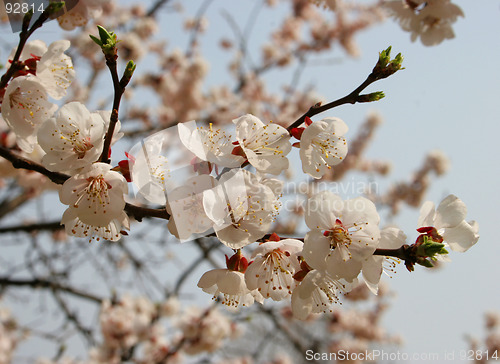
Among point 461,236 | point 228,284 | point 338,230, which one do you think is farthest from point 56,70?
point 461,236

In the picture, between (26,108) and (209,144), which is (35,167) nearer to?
(26,108)

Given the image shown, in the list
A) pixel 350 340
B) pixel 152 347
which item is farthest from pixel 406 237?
pixel 350 340

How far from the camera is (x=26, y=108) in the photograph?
146 cm

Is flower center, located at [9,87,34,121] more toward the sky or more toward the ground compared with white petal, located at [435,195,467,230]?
more toward the sky

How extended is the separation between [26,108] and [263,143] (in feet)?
3.23

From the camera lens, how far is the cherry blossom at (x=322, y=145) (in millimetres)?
1197

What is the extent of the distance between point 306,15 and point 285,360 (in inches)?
290

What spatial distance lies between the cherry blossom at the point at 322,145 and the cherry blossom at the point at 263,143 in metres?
0.07

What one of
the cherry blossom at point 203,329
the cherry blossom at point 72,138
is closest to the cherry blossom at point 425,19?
the cherry blossom at point 72,138

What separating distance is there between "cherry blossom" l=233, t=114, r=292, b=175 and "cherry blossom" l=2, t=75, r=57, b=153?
32.7 inches

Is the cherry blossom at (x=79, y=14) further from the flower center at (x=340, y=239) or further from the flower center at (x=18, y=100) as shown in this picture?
the flower center at (x=340, y=239)

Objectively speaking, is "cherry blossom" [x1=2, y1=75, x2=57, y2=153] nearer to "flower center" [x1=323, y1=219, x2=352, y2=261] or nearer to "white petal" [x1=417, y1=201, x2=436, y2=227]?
"flower center" [x1=323, y1=219, x2=352, y2=261]

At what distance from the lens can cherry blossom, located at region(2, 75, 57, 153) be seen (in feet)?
4.52

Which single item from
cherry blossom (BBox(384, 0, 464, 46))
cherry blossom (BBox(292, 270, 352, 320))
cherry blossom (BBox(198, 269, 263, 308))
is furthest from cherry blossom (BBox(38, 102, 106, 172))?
cherry blossom (BBox(384, 0, 464, 46))
